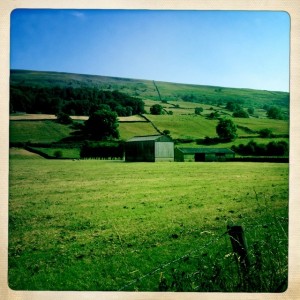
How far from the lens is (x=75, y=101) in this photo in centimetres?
456

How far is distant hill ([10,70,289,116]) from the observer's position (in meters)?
4.38

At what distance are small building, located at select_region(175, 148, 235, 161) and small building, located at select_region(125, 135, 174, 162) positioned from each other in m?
0.09

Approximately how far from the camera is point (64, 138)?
457cm

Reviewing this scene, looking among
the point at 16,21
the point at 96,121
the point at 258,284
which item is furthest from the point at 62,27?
the point at 258,284

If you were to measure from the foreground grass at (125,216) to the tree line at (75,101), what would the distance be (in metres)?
0.54

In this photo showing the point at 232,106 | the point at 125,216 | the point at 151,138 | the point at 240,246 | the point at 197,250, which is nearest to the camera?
the point at 240,246

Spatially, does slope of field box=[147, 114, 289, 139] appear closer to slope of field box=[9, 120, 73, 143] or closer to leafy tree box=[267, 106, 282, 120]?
leafy tree box=[267, 106, 282, 120]

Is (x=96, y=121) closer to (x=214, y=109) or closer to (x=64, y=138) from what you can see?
(x=64, y=138)

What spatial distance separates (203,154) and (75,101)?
1431 millimetres

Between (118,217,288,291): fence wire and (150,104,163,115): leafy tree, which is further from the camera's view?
(150,104,163,115): leafy tree

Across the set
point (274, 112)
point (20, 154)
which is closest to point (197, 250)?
point (274, 112)

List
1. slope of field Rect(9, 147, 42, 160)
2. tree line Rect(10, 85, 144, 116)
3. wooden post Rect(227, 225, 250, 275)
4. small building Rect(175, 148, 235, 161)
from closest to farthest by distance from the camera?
wooden post Rect(227, 225, 250, 275) → slope of field Rect(9, 147, 42, 160) → tree line Rect(10, 85, 144, 116) → small building Rect(175, 148, 235, 161)

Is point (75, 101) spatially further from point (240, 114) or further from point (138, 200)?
point (240, 114)

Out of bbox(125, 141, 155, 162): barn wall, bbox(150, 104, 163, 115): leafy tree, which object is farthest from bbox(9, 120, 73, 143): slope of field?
bbox(150, 104, 163, 115): leafy tree
